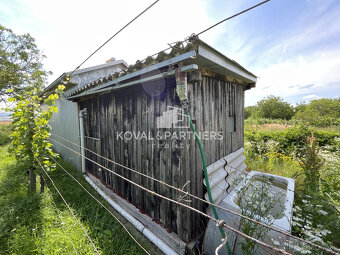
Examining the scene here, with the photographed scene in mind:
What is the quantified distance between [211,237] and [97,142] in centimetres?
383

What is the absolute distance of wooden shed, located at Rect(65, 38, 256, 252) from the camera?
2135 mm

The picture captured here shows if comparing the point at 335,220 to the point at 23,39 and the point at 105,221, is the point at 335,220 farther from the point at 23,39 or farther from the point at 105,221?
the point at 23,39

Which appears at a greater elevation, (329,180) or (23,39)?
(23,39)

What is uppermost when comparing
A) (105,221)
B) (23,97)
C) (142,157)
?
(23,97)

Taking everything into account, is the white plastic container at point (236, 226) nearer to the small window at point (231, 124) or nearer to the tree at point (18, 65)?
the small window at point (231, 124)

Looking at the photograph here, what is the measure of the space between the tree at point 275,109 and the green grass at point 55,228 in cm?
3459

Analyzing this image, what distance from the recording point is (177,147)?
2350 mm

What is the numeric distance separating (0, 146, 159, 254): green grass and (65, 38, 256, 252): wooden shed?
0.64 m

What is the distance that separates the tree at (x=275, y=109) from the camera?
3070cm

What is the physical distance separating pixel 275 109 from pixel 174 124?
1447 inches

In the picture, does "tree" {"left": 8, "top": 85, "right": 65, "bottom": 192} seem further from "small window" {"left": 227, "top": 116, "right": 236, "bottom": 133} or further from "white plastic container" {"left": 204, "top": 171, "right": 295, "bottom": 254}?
"small window" {"left": 227, "top": 116, "right": 236, "bottom": 133}

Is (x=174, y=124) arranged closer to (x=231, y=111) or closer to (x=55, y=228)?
(x=231, y=111)

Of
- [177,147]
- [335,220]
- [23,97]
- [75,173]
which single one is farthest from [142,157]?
[75,173]

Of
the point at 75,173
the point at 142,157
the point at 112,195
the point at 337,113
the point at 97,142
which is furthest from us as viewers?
the point at 337,113
